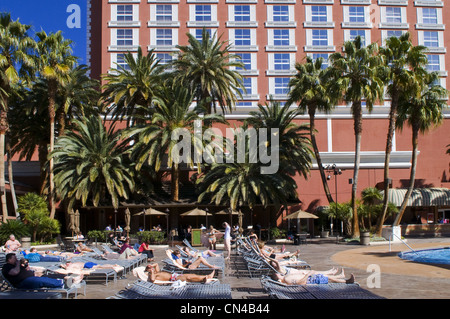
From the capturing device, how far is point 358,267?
17.5m

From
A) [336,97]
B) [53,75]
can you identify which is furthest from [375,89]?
[53,75]

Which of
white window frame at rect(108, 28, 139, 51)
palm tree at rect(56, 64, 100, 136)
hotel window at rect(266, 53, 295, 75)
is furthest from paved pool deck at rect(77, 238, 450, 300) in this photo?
white window frame at rect(108, 28, 139, 51)

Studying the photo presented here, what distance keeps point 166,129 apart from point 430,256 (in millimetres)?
19750

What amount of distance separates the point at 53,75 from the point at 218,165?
1264 cm

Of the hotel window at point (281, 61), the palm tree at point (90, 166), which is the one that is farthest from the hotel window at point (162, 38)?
the palm tree at point (90, 166)

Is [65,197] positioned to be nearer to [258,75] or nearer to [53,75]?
[53,75]

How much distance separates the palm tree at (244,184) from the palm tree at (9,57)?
1343 cm

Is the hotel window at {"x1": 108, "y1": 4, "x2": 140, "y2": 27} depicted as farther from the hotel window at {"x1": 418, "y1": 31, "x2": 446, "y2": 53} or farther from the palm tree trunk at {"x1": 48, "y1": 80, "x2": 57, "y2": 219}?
the hotel window at {"x1": 418, "y1": 31, "x2": 446, "y2": 53}

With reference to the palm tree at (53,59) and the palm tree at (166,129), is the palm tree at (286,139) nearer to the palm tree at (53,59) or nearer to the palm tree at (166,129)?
the palm tree at (166,129)

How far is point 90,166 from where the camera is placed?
3459cm

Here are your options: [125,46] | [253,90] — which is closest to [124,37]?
[125,46]

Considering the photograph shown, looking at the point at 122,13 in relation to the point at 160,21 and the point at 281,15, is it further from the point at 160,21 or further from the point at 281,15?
the point at 281,15

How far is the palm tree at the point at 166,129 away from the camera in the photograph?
3338cm

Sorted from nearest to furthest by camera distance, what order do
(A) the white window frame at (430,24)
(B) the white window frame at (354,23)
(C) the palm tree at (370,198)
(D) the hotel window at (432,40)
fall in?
(C) the palm tree at (370,198) → (B) the white window frame at (354,23) → (A) the white window frame at (430,24) → (D) the hotel window at (432,40)
